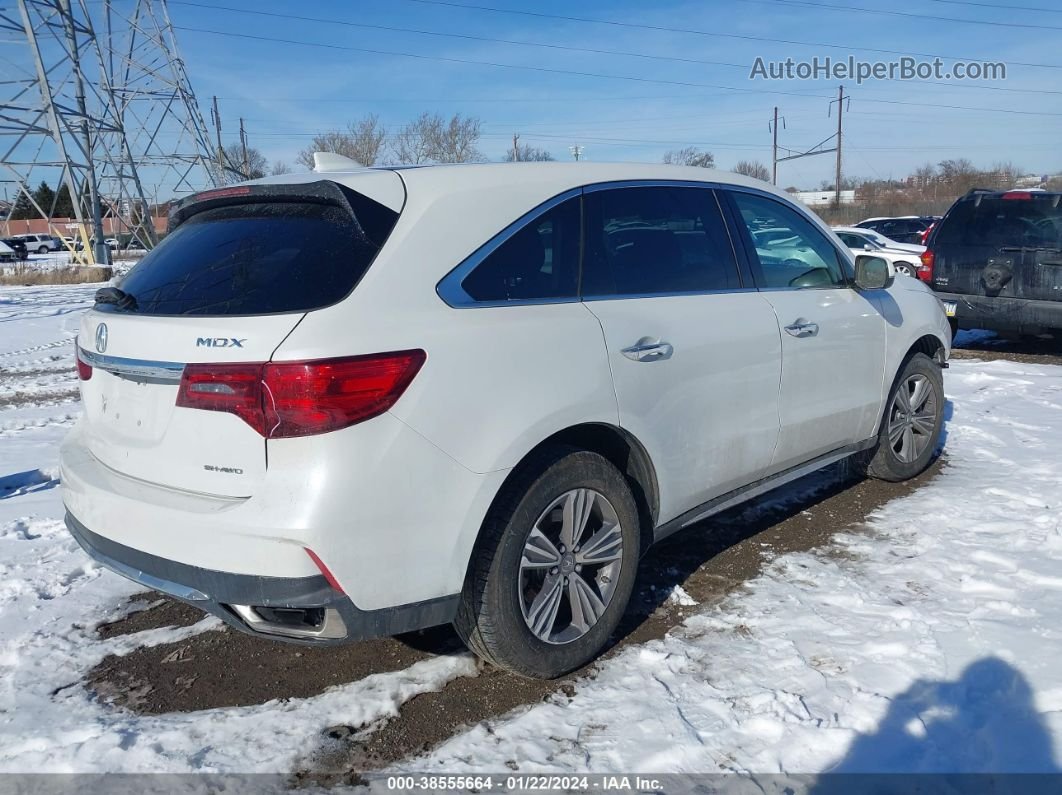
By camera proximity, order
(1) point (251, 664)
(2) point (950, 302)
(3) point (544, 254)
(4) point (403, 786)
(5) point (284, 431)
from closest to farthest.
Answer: (5) point (284, 431) → (4) point (403, 786) → (3) point (544, 254) → (1) point (251, 664) → (2) point (950, 302)

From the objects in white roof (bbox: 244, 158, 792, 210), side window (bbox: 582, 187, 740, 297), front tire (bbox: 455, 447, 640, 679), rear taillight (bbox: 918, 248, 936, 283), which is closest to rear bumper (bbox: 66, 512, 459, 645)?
front tire (bbox: 455, 447, 640, 679)

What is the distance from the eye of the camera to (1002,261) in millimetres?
8805

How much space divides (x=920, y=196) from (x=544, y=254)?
3088 inches

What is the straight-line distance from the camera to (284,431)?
2287mm

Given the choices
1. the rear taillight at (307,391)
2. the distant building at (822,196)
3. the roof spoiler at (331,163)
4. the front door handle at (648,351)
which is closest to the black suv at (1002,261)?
the front door handle at (648,351)

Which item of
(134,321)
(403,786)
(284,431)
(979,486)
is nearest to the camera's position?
(284,431)

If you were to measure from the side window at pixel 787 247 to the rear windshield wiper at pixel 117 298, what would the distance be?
8.66 feet

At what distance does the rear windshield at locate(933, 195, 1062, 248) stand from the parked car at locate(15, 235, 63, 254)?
203 feet

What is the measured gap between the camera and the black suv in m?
8.55

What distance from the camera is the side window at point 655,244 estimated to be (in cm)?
316

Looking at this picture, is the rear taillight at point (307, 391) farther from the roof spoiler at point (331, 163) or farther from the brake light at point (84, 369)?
the roof spoiler at point (331, 163)

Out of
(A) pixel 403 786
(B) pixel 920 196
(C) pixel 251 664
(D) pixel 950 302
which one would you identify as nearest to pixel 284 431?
(A) pixel 403 786

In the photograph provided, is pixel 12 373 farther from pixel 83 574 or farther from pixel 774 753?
pixel 774 753

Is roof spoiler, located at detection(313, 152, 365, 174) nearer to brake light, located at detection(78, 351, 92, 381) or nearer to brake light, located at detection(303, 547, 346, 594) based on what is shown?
brake light, located at detection(78, 351, 92, 381)
